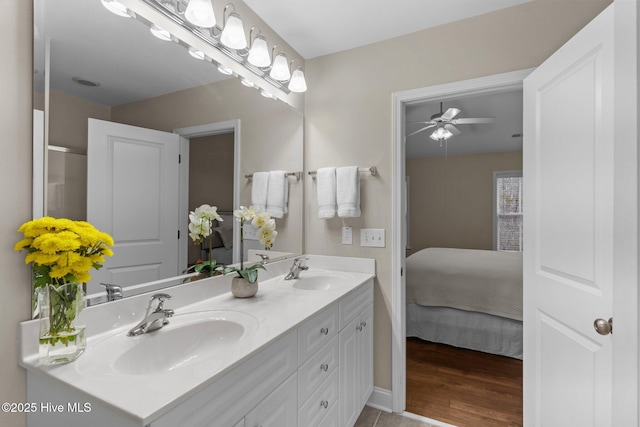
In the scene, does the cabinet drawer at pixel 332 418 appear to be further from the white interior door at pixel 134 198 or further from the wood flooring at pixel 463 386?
the white interior door at pixel 134 198

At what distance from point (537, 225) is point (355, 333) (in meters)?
1.06

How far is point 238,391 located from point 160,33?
1377mm

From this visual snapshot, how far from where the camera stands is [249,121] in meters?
1.79

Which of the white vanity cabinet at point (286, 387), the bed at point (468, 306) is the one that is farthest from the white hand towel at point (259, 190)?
the bed at point (468, 306)

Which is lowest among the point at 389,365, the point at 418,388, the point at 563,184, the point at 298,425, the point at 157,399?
the point at 418,388

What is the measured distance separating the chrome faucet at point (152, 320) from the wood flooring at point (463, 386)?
167cm

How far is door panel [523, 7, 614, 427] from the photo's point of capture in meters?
1.11

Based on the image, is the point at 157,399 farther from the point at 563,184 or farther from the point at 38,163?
the point at 563,184

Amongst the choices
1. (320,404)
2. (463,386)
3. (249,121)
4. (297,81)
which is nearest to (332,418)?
(320,404)

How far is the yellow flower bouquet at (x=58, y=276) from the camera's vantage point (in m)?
0.80

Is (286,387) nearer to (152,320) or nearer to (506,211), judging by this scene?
(152,320)

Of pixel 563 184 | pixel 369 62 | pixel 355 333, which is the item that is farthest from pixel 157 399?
pixel 369 62

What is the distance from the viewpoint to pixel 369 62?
205 centimetres

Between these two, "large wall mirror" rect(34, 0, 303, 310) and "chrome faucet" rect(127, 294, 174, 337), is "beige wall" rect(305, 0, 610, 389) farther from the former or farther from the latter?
"chrome faucet" rect(127, 294, 174, 337)
